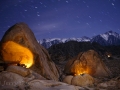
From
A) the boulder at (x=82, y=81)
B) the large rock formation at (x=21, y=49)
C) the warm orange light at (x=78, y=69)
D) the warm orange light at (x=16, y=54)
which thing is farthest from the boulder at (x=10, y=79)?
the warm orange light at (x=78, y=69)

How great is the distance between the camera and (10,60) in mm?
13055

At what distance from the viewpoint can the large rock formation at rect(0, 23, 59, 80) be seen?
39.5 ft

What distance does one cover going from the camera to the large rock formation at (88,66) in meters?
17.6

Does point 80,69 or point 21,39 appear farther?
point 80,69

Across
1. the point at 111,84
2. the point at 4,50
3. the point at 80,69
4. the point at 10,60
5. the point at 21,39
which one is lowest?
the point at 80,69

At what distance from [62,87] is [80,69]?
396 inches

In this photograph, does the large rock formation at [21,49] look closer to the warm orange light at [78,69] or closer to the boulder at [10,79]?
the boulder at [10,79]

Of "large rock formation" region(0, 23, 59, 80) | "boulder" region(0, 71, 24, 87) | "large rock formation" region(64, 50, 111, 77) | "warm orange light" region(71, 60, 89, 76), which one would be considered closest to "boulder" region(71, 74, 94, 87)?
"large rock formation" region(0, 23, 59, 80)

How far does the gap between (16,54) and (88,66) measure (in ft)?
29.0

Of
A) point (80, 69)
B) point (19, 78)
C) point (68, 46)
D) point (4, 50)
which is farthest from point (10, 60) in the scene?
point (68, 46)

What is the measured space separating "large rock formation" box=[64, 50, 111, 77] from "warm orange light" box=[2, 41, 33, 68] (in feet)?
23.5

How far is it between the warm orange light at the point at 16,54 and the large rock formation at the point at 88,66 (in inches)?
282

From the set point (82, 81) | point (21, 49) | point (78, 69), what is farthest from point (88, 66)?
point (21, 49)

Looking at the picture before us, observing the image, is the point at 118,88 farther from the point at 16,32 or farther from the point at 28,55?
the point at 16,32
